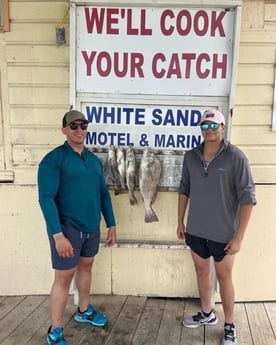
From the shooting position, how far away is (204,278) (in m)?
2.73

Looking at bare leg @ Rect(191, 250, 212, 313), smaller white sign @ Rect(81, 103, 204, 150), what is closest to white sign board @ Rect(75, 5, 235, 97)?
smaller white sign @ Rect(81, 103, 204, 150)

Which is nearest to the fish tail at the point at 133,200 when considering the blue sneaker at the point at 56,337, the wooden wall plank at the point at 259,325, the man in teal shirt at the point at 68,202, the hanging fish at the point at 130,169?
the hanging fish at the point at 130,169

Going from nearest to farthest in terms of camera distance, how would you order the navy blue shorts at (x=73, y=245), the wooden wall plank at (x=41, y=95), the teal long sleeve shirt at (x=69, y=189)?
the teal long sleeve shirt at (x=69, y=189) → the navy blue shorts at (x=73, y=245) → the wooden wall plank at (x=41, y=95)

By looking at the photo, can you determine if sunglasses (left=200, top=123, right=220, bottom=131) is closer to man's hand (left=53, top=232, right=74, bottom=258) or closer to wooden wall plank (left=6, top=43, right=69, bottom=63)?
man's hand (left=53, top=232, right=74, bottom=258)

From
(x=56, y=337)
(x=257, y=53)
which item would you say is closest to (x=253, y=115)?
(x=257, y=53)

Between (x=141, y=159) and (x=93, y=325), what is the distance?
1.34 metres

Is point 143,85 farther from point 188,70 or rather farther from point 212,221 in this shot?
point 212,221

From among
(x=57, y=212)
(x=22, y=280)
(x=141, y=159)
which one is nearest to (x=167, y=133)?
(x=141, y=159)

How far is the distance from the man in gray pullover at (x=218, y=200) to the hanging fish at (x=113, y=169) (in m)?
0.54

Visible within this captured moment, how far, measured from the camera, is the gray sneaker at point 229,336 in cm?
257

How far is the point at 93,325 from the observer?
2.83m

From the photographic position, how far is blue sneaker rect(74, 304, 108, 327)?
2826 millimetres

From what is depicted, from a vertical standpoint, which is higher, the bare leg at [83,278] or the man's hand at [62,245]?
the man's hand at [62,245]

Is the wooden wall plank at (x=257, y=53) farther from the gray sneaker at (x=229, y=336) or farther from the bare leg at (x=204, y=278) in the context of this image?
the gray sneaker at (x=229, y=336)
